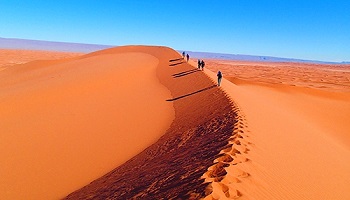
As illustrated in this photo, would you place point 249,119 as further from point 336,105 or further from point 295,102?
point 336,105

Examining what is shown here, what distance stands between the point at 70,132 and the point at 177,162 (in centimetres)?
656

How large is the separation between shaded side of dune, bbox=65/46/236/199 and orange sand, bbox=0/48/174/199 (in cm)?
87

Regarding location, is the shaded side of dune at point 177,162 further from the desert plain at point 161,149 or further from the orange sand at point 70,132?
the orange sand at point 70,132

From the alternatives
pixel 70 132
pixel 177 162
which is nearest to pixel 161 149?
pixel 177 162

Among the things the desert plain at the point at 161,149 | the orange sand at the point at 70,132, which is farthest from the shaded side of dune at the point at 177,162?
the orange sand at the point at 70,132

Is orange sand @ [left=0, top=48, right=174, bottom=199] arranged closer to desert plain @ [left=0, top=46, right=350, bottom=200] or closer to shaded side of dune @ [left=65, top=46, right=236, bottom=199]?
desert plain @ [left=0, top=46, right=350, bottom=200]

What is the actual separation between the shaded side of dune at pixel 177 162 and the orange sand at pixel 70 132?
2.86 feet

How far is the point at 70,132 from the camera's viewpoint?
11.9 m

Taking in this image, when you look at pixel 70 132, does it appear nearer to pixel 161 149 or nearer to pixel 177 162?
pixel 161 149

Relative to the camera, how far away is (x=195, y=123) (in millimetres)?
11383

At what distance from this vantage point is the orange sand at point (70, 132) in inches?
332

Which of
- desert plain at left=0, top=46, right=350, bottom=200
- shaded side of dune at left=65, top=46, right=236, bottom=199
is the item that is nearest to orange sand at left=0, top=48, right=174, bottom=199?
desert plain at left=0, top=46, right=350, bottom=200

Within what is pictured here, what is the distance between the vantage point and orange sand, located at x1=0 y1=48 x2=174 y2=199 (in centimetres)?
845

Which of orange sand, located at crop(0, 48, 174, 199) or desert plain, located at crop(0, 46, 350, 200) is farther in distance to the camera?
orange sand, located at crop(0, 48, 174, 199)
